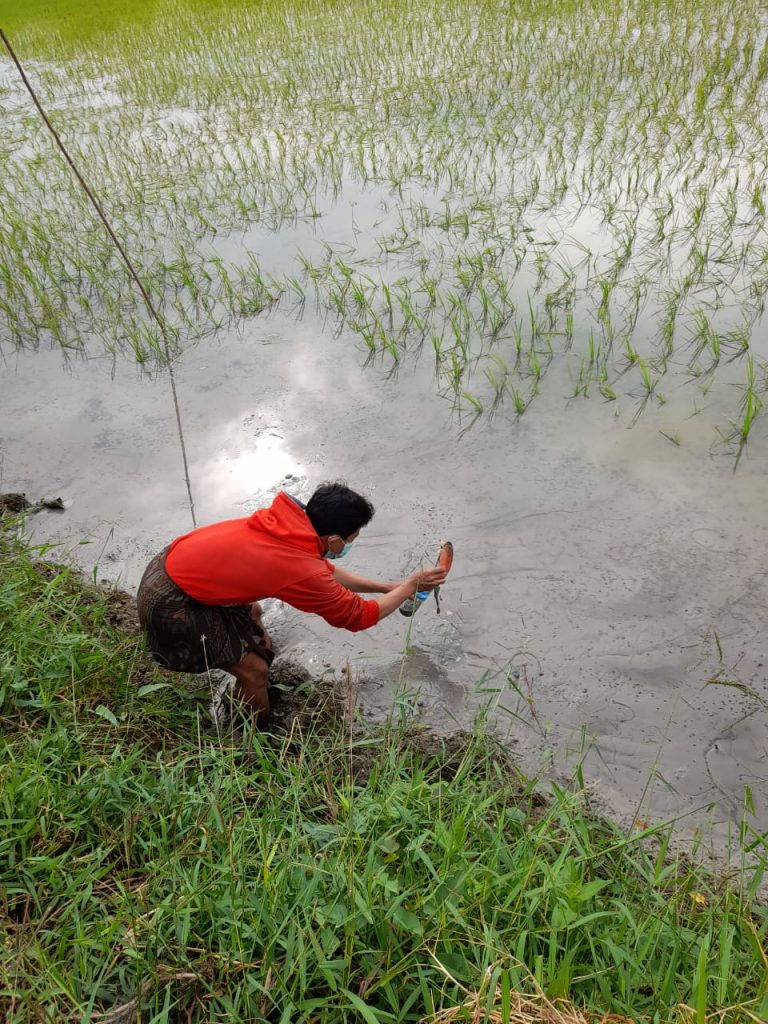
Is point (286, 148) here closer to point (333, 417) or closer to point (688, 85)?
point (688, 85)

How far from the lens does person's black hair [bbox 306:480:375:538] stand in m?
2.00

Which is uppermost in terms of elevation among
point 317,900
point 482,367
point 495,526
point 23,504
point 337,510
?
point 337,510

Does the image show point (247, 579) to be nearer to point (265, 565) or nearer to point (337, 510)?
point (265, 565)

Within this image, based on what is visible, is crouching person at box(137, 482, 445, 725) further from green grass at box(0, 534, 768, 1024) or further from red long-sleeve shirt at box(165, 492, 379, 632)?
green grass at box(0, 534, 768, 1024)

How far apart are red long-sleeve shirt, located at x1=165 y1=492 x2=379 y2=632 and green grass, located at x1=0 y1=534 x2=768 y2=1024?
32 centimetres

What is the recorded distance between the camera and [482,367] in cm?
365

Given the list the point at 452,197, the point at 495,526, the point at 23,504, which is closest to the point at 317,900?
the point at 495,526

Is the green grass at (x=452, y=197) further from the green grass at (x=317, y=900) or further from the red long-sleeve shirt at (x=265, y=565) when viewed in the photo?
the green grass at (x=317, y=900)

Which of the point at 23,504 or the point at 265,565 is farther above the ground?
the point at 265,565

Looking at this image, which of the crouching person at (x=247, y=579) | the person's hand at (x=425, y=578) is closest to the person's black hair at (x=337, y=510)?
the crouching person at (x=247, y=579)

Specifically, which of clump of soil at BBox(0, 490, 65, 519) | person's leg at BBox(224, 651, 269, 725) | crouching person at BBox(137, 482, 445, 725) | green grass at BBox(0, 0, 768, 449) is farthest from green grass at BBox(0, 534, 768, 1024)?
green grass at BBox(0, 0, 768, 449)

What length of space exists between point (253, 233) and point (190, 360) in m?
1.51

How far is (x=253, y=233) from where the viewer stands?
16.7 ft

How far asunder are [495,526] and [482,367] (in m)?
1.07
